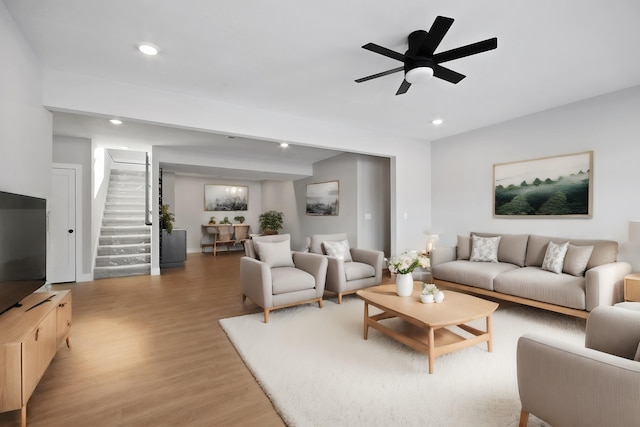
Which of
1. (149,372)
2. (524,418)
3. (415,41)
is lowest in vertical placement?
(149,372)

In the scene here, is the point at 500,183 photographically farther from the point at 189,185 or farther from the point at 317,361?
the point at 189,185

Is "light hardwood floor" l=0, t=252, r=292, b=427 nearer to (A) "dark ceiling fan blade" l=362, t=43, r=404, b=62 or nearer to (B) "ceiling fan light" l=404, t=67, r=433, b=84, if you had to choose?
(A) "dark ceiling fan blade" l=362, t=43, r=404, b=62

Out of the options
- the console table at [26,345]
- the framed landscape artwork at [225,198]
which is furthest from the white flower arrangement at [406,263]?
the framed landscape artwork at [225,198]

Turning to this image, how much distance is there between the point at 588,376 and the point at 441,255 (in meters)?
3.42

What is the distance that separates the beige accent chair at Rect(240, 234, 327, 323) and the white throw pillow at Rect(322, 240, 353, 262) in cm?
45

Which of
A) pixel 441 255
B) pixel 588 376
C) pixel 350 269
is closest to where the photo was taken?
pixel 588 376

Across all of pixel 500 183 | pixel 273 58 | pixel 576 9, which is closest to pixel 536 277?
pixel 500 183

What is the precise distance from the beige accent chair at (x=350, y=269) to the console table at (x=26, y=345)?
2.80m

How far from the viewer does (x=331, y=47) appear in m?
2.65

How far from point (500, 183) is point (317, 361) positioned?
3.97 meters

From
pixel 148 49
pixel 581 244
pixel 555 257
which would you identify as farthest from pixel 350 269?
pixel 148 49

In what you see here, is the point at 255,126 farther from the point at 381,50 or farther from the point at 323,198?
the point at 323,198

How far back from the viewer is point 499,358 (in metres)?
2.57

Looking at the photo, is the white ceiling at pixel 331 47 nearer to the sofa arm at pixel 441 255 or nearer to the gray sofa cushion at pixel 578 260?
the gray sofa cushion at pixel 578 260
